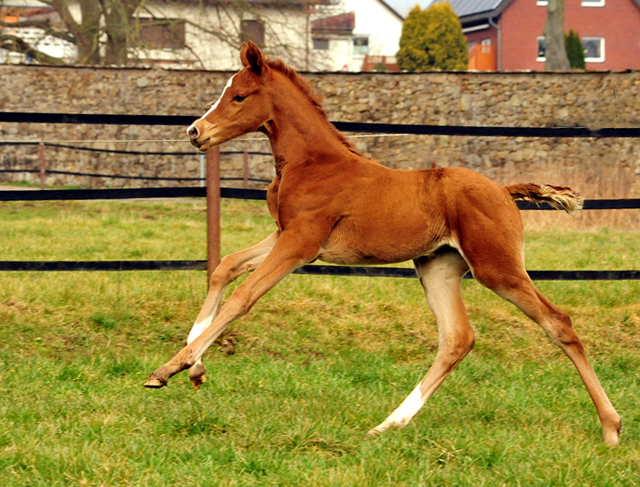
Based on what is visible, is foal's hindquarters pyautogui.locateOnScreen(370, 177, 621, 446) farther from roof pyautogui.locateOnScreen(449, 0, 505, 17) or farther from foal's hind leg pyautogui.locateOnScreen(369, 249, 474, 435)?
roof pyautogui.locateOnScreen(449, 0, 505, 17)

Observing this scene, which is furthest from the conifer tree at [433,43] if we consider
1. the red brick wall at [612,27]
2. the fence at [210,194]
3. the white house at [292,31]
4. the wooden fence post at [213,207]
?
the wooden fence post at [213,207]

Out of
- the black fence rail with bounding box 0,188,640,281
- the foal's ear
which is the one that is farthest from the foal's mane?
the black fence rail with bounding box 0,188,640,281

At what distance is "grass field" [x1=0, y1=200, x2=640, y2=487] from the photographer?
3.57 metres

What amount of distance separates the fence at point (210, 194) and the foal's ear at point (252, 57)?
140cm

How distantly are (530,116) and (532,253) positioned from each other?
26.7ft

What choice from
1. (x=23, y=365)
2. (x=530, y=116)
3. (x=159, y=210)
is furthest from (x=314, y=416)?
(x=530, y=116)

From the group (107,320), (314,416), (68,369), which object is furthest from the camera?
(107,320)

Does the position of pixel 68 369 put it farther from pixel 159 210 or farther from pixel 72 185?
pixel 72 185

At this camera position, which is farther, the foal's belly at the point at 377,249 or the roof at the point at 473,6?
the roof at the point at 473,6

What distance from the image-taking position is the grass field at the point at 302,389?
357cm

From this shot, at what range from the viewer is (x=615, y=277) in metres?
6.35

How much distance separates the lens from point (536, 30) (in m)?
40.3

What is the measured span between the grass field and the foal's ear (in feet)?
5.91

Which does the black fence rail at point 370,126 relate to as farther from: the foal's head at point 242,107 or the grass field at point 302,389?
the grass field at point 302,389
